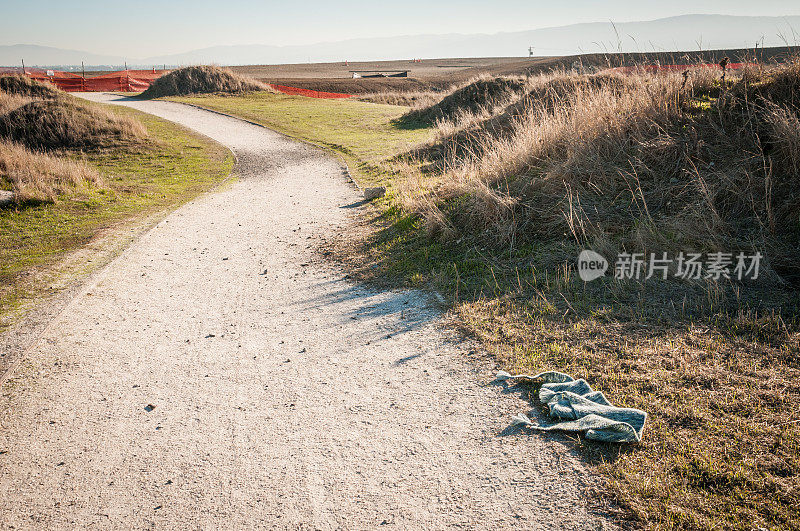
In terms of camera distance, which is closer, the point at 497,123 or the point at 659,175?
the point at 659,175

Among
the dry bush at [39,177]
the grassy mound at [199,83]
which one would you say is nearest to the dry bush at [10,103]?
the dry bush at [39,177]

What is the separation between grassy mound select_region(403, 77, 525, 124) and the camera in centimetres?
2222

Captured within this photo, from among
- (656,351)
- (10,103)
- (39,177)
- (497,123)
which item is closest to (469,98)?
(497,123)

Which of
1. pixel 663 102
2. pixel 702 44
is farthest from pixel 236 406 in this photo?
pixel 702 44

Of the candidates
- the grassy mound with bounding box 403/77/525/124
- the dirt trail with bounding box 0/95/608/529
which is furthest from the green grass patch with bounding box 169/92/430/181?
the dirt trail with bounding box 0/95/608/529

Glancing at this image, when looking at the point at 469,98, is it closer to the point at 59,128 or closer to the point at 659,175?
the point at 59,128

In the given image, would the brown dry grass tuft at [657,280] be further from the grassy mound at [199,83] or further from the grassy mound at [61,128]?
the grassy mound at [199,83]

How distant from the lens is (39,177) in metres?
11.4

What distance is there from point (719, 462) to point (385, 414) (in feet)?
7.76

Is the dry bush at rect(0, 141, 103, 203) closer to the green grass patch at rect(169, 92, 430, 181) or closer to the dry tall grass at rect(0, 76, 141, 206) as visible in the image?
the dry tall grass at rect(0, 76, 141, 206)

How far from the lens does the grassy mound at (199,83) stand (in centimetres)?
3462

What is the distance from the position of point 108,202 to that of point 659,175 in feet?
37.2

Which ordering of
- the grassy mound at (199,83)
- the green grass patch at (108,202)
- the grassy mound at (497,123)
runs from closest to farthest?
the green grass patch at (108,202) < the grassy mound at (497,123) < the grassy mound at (199,83)

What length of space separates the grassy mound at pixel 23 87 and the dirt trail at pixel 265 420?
1023 inches
